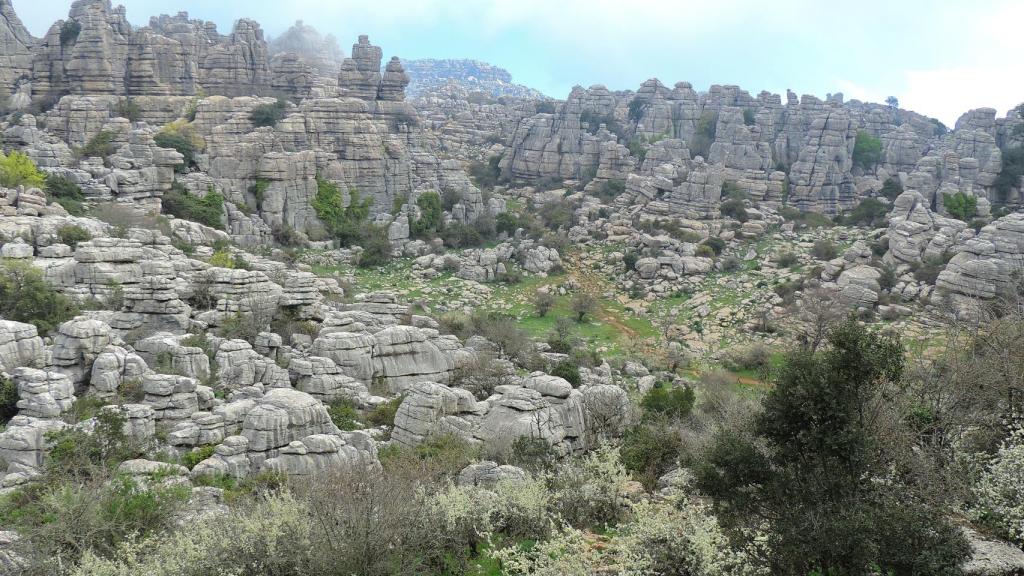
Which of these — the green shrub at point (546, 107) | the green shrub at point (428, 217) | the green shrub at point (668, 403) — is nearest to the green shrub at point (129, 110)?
the green shrub at point (428, 217)

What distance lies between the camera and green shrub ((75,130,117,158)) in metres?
38.6

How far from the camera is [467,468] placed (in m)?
14.7

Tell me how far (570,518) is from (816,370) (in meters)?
4.90

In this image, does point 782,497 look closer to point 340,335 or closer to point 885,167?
point 340,335

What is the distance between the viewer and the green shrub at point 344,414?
60.5ft

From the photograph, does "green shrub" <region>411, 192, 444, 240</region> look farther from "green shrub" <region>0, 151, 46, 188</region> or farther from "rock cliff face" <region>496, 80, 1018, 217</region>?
"green shrub" <region>0, 151, 46, 188</region>

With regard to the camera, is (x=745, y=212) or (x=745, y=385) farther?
(x=745, y=212)

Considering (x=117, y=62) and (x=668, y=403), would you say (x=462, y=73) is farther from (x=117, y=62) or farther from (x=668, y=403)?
(x=668, y=403)

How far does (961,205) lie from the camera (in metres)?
41.3

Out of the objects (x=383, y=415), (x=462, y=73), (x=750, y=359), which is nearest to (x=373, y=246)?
(x=750, y=359)

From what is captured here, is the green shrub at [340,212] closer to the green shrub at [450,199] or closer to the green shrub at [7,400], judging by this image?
the green shrub at [450,199]

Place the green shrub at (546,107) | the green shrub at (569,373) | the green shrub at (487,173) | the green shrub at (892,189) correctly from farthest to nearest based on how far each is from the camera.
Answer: the green shrub at (546,107), the green shrub at (487,173), the green shrub at (892,189), the green shrub at (569,373)

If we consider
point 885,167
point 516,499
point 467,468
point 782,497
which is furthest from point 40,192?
point 885,167

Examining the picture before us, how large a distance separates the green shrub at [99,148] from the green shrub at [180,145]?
2.02 m
